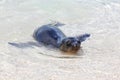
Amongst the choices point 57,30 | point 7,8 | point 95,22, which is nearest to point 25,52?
point 57,30

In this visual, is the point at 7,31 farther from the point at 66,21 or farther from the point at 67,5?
the point at 67,5

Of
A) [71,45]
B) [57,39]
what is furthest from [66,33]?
[71,45]

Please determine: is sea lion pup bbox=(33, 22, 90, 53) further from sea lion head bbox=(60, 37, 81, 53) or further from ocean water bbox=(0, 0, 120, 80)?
ocean water bbox=(0, 0, 120, 80)

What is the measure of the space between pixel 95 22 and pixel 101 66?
2.73 meters

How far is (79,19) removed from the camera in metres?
8.36

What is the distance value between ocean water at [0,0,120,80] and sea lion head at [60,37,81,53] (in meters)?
0.13

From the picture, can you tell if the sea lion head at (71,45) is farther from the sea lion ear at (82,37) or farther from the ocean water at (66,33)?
the sea lion ear at (82,37)

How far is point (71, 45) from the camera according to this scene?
20.3ft

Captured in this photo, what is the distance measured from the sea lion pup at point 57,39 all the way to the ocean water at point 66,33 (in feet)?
0.47

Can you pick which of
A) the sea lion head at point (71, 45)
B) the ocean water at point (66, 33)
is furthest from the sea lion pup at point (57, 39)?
the ocean water at point (66, 33)

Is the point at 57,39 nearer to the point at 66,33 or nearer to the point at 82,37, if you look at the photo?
the point at 82,37

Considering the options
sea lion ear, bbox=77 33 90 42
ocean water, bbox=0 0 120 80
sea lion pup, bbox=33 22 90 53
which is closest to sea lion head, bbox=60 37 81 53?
sea lion pup, bbox=33 22 90 53

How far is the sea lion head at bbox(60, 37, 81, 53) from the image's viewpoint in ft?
20.2

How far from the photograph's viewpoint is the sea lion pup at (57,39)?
20.3ft
